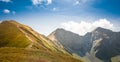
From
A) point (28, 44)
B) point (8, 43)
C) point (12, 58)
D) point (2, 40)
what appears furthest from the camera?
point (2, 40)

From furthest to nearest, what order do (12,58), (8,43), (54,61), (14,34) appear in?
(14,34), (8,43), (54,61), (12,58)

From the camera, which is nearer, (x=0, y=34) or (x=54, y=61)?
(x=54, y=61)

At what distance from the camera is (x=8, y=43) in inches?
5920

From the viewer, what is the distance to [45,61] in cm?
8694

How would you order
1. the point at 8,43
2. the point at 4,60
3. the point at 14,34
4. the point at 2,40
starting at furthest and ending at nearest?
1. the point at 14,34
2. the point at 2,40
3. the point at 8,43
4. the point at 4,60

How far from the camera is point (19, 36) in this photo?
165000 millimetres

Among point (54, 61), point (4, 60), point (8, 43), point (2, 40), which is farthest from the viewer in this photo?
point (2, 40)

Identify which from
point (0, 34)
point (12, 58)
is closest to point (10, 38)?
point (0, 34)

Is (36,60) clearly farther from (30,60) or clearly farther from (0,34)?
(0,34)

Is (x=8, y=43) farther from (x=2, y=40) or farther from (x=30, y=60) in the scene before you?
(x=30, y=60)

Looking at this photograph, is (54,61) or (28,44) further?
(28,44)

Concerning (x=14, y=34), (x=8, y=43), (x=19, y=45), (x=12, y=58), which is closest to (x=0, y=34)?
(x=14, y=34)

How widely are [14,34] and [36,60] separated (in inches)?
3664

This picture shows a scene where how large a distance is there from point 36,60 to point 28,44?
2078 inches
